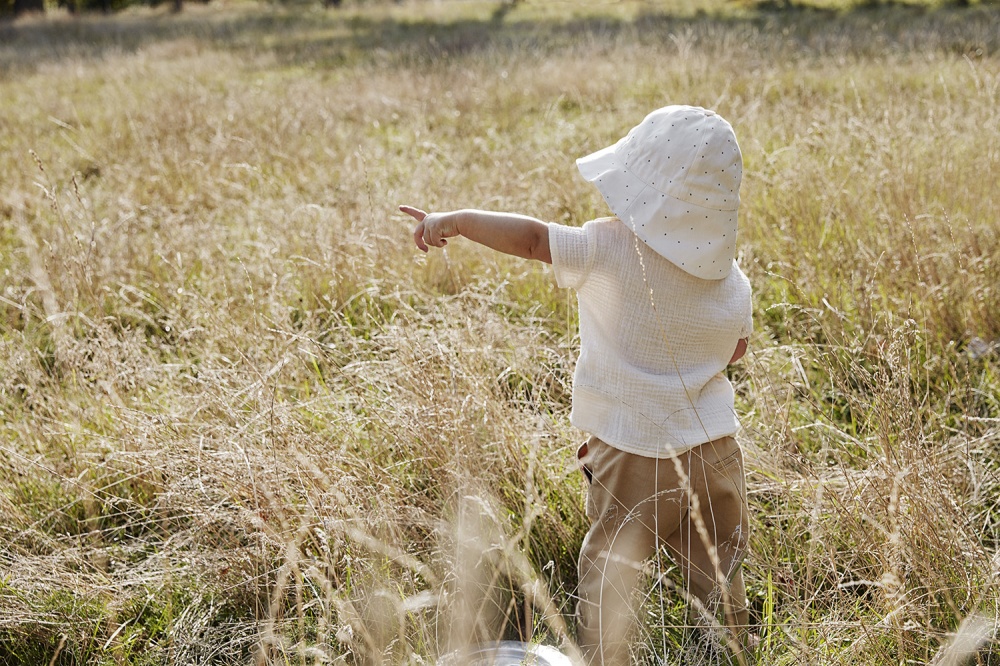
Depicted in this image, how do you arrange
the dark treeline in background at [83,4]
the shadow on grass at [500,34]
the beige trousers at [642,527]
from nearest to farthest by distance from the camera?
the beige trousers at [642,527] → the shadow on grass at [500,34] → the dark treeline in background at [83,4]

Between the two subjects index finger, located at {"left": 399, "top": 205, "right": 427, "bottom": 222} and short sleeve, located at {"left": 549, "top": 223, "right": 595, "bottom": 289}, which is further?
index finger, located at {"left": 399, "top": 205, "right": 427, "bottom": 222}

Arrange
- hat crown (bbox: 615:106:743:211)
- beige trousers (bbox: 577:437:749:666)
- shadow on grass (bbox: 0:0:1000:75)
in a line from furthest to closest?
shadow on grass (bbox: 0:0:1000:75) → beige trousers (bbox: 577:437:749:666) → hat crown (bbox: 615:106:743:211)

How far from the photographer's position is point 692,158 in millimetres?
1618

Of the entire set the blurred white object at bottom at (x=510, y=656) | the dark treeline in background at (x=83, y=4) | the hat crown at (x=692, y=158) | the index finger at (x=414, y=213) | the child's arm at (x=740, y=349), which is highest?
the dark treeline in background at (x=83, y=4)

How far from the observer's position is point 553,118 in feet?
21.3

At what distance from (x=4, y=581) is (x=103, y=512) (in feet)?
1.33

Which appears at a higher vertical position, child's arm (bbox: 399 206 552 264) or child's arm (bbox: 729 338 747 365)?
child's arm (bbox: 399 206 552 264)

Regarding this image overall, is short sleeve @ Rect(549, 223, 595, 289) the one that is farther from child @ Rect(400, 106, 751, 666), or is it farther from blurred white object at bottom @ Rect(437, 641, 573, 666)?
blurred white object at bottom @ Rect(437, 641, 573, 666)

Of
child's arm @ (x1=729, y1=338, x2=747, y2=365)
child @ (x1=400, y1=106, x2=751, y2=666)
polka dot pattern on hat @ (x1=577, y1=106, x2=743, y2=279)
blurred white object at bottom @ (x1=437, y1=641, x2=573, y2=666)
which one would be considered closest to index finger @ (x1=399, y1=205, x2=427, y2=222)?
child @ (x1=400, y1=106, x2=751, y2=666)

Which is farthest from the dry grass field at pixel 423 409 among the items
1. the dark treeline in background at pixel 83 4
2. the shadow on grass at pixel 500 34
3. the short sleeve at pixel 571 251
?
the dark treeline in background at pixel 83 4

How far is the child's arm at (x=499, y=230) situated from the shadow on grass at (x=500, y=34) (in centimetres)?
592

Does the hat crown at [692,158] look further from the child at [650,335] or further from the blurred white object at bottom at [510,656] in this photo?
the blurred white object at bottom at [510,656]

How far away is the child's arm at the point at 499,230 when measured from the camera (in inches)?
66.9

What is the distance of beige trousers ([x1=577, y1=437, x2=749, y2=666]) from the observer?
1.76 m
